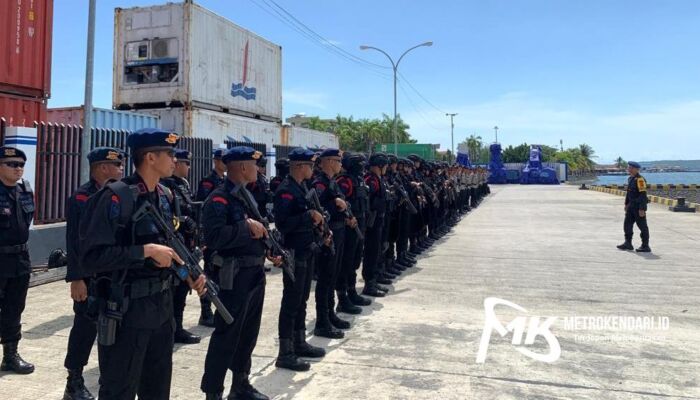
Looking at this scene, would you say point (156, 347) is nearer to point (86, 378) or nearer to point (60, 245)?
point (86, 378)

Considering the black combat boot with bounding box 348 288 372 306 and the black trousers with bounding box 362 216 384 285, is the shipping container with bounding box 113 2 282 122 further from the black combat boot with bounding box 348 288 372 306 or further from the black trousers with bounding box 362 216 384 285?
the black combat boot with bounding box 348 288 372 306

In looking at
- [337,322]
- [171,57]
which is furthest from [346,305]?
[171,57]

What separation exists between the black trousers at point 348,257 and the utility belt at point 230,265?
81.3 inches

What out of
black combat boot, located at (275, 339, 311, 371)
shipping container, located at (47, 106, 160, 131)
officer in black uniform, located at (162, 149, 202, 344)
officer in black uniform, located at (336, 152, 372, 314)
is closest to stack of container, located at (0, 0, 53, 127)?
shipping container, located at (47, 106, 160, 131)

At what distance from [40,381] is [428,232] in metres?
8.90

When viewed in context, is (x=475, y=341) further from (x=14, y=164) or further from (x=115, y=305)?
(x=14, y=164)

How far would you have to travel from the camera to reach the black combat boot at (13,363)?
12.5 ft

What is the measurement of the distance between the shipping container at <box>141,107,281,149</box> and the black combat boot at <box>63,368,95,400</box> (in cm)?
1015

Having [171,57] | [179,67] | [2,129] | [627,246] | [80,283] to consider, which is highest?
[171,57]

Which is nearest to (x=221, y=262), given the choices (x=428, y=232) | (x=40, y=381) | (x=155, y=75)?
(x=40, y=381)

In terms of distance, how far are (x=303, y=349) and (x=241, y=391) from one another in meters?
0.95

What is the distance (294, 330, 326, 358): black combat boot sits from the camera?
13.8 ft

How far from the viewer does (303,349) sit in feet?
13.8

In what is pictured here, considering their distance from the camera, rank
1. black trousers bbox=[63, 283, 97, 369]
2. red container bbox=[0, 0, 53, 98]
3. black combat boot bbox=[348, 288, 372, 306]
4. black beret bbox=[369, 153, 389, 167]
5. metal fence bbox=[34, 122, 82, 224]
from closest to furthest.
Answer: black trousers bbox=[63, 283, 97, 369] → black combat boot bbox=[348, 288, 372, 306] → black beret bbox=[369, 153, 389, 167] → metal fence bbox=[34, 122, 82, 224] → red container bbox=[0, 0, 53, 98]
